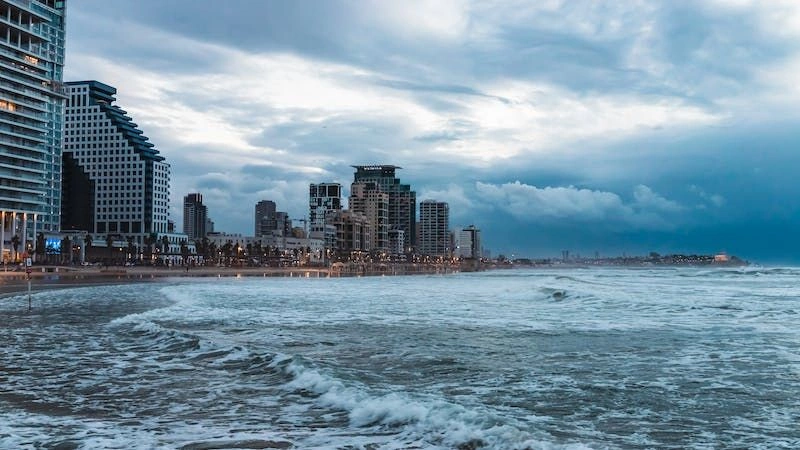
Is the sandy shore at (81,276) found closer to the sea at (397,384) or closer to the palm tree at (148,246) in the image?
the sea at (397,384)

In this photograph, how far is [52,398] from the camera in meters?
11.7

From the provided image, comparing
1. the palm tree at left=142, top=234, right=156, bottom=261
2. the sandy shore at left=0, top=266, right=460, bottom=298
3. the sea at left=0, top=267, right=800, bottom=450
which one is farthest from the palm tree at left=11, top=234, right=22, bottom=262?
the sea at left=0, top=267, right=800, bottom=450

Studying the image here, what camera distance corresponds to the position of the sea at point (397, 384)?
30.6 ft

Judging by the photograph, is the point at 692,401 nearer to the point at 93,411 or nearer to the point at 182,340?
the point at 93,411

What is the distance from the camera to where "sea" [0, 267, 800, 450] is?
9.32 m

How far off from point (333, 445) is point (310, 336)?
41.2 feet

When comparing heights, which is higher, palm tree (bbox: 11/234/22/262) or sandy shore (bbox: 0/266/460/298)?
palm tree (bbox: 11/234/22/262)

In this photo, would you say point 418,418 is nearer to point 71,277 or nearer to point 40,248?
point 71,277

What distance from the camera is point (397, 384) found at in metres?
13.0

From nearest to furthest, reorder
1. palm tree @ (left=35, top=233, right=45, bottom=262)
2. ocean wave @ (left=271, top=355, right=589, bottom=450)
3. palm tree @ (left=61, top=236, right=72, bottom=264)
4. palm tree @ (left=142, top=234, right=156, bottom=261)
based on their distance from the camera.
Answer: ocean wave @ (left=271, top=355, right=589, bottom=450) < palm tree @ (left=35, top=233, right=45, bottom=262) < palm tree @ (left=61, top=236, right=72, bottom=264) < palm tree @ (left=142, top=234, right=156, bottom=261)

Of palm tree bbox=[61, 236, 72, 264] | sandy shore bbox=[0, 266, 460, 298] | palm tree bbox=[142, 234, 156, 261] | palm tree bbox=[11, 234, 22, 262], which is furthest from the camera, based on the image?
palm tree bbox=[142, 234, 156, 261]

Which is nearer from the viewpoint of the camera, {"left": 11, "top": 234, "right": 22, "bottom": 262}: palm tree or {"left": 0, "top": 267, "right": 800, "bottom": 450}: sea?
{"left": 0, "top": 267, "right": 800, "bottom": 450}: sea

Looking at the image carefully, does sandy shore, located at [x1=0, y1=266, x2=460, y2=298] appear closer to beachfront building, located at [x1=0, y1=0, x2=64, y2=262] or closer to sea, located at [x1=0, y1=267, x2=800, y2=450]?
beachfront building, located at [x1=0, y1=0, x2=64, y2=262]

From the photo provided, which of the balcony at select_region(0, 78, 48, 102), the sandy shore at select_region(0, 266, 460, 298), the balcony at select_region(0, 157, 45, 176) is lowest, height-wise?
the sandy shore at select_region(0, 266, 460, 298)
